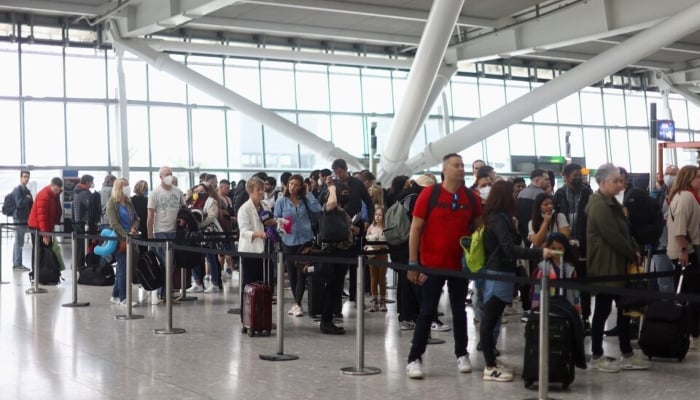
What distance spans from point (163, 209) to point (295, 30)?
1747cm

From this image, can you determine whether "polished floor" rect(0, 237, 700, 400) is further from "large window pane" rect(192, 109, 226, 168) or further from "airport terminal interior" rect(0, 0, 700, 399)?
"large window pane" rect(192, 109, 226, 168)

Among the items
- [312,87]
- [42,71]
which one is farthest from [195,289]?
[312,87]

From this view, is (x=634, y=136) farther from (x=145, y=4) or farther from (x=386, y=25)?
(x=145, y=4)

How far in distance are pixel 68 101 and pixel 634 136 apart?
27289 mm

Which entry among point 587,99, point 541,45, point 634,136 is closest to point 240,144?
point 541,45

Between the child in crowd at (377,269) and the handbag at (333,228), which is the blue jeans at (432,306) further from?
the child in crowd at (377,269)

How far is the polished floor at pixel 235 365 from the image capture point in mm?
6762

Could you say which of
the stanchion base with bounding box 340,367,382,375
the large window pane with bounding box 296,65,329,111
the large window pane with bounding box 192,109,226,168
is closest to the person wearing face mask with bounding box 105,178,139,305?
the stanchion base with bounding box 340,367,382,375

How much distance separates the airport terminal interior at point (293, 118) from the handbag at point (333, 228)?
109 cm

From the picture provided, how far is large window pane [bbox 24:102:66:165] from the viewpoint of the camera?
29.8 meters

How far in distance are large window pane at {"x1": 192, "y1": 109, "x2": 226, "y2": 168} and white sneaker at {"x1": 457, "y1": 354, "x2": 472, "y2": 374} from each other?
2627cm

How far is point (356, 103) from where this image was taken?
119ft

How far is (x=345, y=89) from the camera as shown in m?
36.0

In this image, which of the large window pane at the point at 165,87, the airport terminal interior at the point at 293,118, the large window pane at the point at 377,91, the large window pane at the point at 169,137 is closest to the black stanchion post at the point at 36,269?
the airport terminal interior at the point at 293,118
